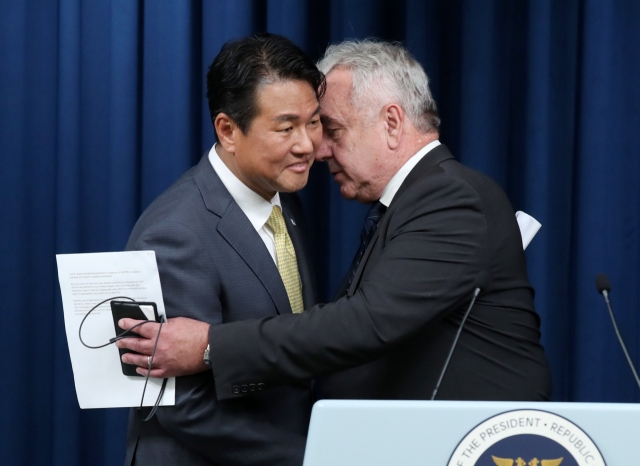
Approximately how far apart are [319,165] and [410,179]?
0.70 metres

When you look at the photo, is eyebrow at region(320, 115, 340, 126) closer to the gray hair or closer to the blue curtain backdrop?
the gray hair

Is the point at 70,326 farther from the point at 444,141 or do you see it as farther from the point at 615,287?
the point at 615,287

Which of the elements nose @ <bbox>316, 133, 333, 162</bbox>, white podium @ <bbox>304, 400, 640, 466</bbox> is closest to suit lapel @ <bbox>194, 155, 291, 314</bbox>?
nose @ <bbox>316, 133, 333, 162</bbox>

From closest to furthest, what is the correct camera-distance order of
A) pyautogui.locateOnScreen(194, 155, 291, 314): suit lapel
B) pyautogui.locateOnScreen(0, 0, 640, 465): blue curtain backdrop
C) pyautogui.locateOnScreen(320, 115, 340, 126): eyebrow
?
pyautogui.locateOnScreen(194, 155, 291, 314): suit lapel < pyautogui.locateOnScreen(320, 115, 340, 126): eyebrow < pyautogui.locateOnScreen(0, 0, 640, 465): blue curtain backdrop

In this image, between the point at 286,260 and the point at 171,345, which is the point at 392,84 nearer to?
the point at 286,260

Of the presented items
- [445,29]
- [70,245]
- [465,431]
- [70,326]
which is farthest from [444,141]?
[465,431]

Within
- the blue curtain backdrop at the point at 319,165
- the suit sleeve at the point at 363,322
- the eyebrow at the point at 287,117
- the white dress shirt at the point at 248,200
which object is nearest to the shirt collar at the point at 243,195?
the white dress shirt at the point at 248,200

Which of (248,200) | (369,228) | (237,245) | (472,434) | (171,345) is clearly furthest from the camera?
(369,228)

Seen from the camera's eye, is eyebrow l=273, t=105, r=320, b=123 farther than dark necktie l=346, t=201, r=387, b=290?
No

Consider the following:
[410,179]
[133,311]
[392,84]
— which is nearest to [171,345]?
[133,311]

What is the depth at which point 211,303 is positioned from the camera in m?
1.47

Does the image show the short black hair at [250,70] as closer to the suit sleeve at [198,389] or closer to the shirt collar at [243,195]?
the shirt collar at [243,195]

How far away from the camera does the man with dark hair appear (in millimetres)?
1448

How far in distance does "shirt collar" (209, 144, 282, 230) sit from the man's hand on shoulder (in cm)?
28
